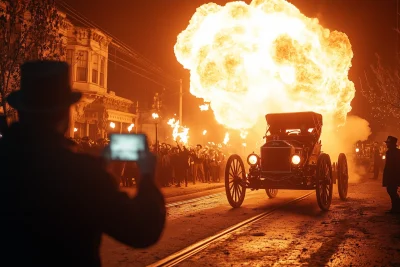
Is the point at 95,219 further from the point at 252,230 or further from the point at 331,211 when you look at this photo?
the point at 331,211

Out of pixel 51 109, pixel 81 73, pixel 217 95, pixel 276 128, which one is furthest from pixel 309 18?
pixel 51 109

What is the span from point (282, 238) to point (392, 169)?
219 inches

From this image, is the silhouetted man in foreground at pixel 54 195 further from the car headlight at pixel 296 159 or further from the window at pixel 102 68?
the window at pixel 102 68

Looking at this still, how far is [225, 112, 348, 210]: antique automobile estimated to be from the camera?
12.3m

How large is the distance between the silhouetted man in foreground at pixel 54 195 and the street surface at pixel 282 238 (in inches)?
178

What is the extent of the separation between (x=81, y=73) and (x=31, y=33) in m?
16.3

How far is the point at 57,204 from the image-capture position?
6.15 feet

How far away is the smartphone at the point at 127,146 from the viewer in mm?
2086

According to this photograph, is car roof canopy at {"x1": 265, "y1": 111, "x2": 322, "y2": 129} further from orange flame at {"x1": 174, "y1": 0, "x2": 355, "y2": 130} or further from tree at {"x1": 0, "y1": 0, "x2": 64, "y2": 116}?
tree at {"x1": 0, "y1": 0, "x2": 64, "y2": 116}

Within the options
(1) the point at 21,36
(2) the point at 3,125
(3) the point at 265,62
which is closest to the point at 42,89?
(2) the point at 3,125

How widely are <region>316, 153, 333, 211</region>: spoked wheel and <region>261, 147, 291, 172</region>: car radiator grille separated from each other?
91 cm

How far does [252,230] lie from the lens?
29.1 ft

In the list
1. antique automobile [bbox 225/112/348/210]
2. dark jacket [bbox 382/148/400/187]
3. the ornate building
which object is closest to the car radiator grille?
antique automobile [bbox 225/112/348/210]

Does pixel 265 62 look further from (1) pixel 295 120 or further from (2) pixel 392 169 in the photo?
(2) pixel 392 169
